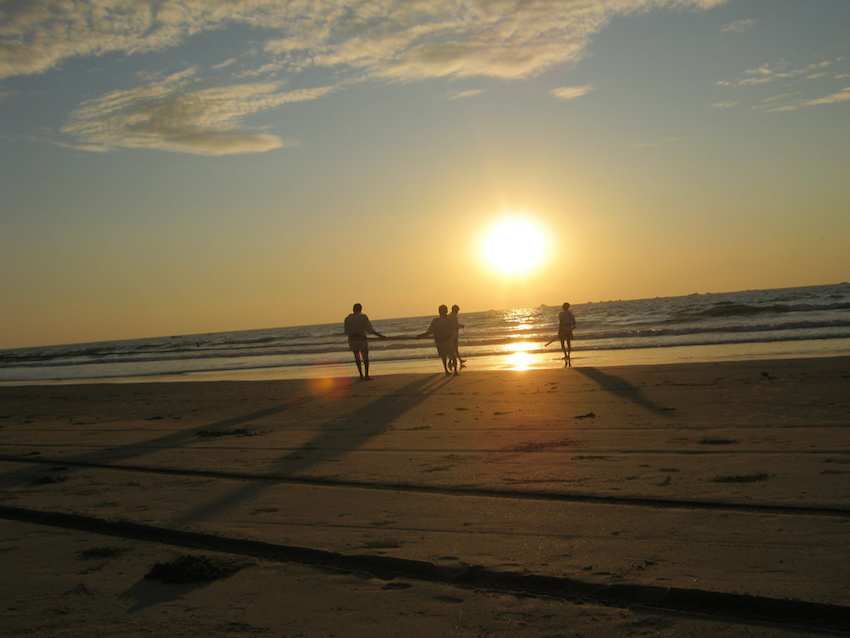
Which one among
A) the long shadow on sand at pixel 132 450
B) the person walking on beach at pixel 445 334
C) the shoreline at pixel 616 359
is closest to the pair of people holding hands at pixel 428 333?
the person walking on beach at pixel 445 334

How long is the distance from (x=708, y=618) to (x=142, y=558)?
10.1ft

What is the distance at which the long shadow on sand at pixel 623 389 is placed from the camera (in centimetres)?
1062

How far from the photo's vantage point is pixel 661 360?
21.8 meters

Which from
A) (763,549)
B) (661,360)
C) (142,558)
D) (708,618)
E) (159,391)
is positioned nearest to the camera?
(708,618)

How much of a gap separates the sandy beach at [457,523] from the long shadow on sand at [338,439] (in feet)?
0.16

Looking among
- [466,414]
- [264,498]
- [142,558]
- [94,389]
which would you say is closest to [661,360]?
[466,414]

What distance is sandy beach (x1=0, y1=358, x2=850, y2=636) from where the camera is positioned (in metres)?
3.53

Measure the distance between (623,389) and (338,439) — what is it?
5.77 meters

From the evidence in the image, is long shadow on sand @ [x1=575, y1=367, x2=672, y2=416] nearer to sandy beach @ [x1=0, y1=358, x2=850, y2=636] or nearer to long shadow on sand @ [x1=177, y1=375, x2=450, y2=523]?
sandy beach @ [x1=0, y1=358, x2=850, y2=636]

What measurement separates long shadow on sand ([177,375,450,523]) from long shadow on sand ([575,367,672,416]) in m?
3.09

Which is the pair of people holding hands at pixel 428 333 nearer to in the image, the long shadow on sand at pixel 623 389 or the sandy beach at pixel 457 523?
the long shadow on sand at pixel 623 389

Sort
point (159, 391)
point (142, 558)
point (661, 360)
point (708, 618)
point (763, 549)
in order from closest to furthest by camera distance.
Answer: point (708, 618) → point (763, 549) → point (142, 558) → point (159, 391) → point (661, 360)

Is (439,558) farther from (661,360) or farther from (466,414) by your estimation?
(661,360)

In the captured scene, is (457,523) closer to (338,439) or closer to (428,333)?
(338,439)
